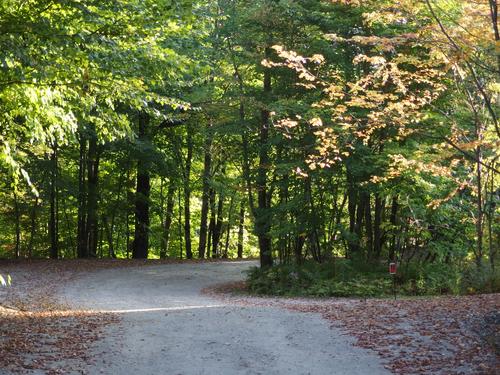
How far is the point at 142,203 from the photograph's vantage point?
25938 millimetres

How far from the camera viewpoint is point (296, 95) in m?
16.9

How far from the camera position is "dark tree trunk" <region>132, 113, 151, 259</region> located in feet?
80.8

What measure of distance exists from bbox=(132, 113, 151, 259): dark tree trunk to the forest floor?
38.8ft

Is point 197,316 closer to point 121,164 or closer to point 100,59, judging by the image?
point 100,59

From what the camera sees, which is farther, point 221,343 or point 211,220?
point 211,220

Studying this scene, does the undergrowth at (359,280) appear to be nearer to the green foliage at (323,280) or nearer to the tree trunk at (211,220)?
the green foliage at (323,280)

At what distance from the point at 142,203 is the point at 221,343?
1827 centimetres

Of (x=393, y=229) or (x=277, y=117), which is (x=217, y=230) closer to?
(x=393, y=229)

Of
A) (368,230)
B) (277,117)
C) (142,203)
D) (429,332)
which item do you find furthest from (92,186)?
(429,332)

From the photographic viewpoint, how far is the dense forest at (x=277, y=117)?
765 cm

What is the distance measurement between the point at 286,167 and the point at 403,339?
7.71 meters

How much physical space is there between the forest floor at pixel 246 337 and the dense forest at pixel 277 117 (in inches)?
105

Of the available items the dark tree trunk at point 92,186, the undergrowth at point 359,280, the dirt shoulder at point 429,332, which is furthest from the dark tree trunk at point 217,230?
the dirt shoulder at point 429,332

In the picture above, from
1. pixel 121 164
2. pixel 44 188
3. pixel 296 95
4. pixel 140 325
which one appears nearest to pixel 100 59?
pixel 140 325
